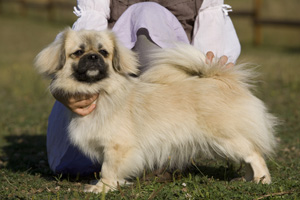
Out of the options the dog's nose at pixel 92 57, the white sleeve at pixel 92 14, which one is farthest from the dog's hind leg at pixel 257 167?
the white sleeve at pixel 92 14

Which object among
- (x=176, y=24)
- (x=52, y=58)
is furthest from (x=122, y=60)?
(x=176, y=24)

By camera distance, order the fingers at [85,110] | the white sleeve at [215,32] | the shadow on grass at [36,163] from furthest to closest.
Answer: the white sleeve at [215,32]
the shadow on grass at [36,163]
the fingers at [85,110]

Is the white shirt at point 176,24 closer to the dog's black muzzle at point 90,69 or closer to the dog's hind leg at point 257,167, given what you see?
the dog's black muzzle at point 90,69

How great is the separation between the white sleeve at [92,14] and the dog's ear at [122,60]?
48 cm

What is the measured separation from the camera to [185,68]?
340cm

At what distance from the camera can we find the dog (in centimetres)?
317

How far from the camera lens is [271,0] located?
18.6 metres

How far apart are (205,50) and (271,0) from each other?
15.9 meters

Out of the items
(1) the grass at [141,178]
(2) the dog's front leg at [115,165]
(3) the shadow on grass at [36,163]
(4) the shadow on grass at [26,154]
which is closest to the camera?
(1) the grass at [141,178]

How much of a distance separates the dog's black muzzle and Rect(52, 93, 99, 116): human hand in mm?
135

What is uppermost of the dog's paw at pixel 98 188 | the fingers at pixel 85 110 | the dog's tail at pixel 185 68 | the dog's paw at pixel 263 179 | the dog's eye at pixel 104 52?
the dog's eye at pixel 104 52

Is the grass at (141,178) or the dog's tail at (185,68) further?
the dog's tail at (185,68)

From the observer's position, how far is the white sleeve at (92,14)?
148 inches

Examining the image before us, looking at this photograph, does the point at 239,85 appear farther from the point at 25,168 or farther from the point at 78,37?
the point at 25,168
